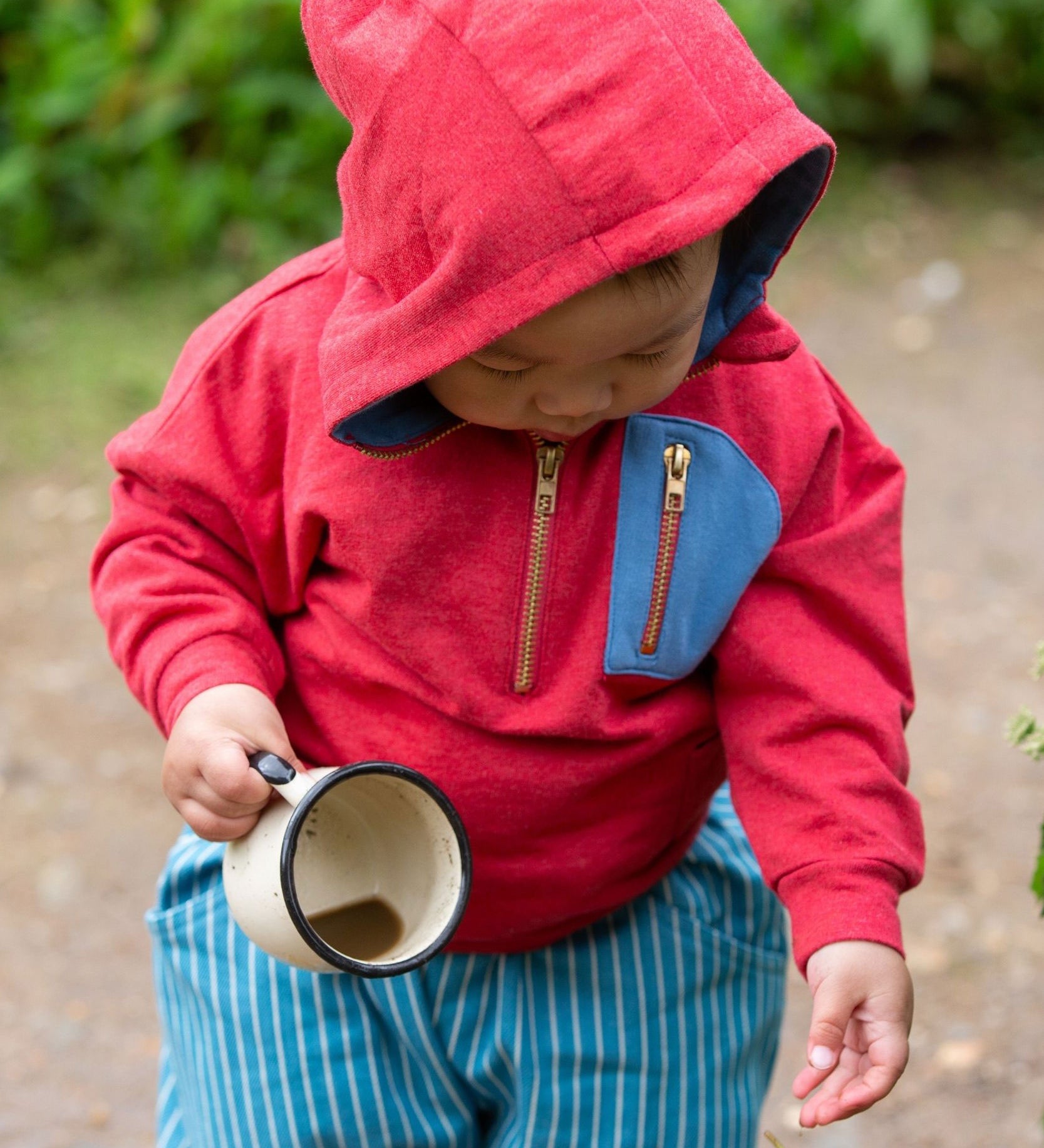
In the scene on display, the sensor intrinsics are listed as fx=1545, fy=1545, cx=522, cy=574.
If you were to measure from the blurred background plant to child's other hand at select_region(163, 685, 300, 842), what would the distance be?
3.36 metres

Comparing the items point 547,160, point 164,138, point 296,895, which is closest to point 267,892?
point 296,895

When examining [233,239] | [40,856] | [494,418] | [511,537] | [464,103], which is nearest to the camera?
[464,103]

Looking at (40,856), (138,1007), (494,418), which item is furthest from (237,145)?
(494,418)

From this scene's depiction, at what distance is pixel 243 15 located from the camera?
5055mm

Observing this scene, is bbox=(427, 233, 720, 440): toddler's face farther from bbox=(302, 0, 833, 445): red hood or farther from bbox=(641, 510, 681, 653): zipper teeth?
bbox=(641, 510, 681, 653): zipper teeth

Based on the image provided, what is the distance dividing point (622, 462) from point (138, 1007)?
5.67ft

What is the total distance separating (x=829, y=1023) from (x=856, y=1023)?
6cm

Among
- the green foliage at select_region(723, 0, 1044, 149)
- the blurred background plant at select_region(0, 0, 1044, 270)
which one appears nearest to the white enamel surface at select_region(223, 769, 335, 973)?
the blurred background plant at select_region(0, 0, 1044, 270)

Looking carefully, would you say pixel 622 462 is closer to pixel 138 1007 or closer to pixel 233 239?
pixel 138 1007

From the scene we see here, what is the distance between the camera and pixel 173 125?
486 centimetres

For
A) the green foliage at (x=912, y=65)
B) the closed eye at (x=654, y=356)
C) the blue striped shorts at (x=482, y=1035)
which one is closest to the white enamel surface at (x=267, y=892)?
the blue striped shorts at (x=482, y=1035)

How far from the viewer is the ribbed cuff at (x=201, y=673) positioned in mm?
1620

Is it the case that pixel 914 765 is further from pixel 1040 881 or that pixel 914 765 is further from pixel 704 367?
pixel 704 367

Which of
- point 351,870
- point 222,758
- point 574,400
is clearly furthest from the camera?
point 351,870
